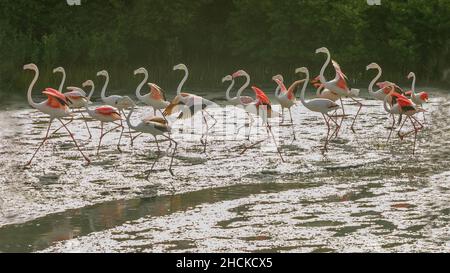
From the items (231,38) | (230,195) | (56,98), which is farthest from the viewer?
(231,38)

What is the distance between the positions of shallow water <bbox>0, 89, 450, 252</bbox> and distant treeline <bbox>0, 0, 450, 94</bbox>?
7.37 meters

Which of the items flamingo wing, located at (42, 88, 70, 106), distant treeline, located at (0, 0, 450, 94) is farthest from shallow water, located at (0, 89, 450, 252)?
distant treeline, located at (0, 0, 450, 94)

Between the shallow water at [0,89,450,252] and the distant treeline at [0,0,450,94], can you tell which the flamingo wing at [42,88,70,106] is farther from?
the distant treeline at [0,0,450,94]

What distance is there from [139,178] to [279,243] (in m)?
3.18

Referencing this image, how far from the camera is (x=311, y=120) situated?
50.6 ft

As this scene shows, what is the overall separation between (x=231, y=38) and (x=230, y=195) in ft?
47.2

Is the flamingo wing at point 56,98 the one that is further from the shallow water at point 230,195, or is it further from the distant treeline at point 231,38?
the distant treeline at point 231,38

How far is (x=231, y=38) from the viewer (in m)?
23.9

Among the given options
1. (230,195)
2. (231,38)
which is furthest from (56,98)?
(231,38)

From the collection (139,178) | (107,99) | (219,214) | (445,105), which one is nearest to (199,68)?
(445,105)

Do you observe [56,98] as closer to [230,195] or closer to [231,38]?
[230,195]

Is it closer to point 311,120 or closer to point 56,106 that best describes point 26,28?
point 311,120

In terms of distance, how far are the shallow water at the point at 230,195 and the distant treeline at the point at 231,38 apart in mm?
7367

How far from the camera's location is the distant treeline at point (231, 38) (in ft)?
69.6
